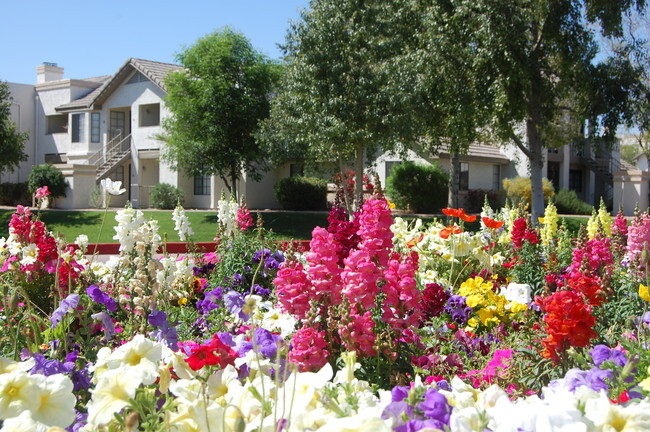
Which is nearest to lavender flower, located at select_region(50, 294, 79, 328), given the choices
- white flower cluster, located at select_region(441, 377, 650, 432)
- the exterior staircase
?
white flower cluster, located at select_region(441, 377, 650, 432)

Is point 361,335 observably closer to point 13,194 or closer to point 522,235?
point 522,235

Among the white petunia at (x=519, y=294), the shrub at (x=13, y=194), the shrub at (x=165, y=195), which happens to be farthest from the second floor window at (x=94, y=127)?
the white petunia at (x=519, y=294)

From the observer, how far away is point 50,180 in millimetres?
29750

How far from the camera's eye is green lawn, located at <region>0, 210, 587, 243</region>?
22.0 metres

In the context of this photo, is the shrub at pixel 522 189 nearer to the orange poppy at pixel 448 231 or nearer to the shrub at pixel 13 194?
the shrub at pixel 13 194

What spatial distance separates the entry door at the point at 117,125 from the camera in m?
38.9

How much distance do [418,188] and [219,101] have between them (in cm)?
1001

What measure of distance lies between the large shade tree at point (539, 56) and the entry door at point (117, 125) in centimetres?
2312

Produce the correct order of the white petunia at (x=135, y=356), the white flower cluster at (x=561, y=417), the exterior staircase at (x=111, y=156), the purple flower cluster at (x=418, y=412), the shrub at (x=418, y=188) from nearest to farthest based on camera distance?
the white flower cluster at (x=561, y=417), the purple flower cluster at (x=418, y=412), the white petunia at (x=135, y=356), the shrub at (x=418, y=188), the exterior staircase at (x=111, y=156)

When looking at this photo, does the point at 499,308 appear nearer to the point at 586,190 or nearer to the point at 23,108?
the point at 586,190

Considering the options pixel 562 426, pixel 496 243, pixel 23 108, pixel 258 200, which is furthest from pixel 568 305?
pixel 23 108

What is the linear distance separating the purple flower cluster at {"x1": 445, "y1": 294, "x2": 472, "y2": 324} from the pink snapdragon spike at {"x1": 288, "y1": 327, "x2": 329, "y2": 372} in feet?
6.58

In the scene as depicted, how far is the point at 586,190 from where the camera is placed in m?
42.5

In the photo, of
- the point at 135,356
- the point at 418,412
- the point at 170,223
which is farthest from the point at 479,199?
the point at 418,412
